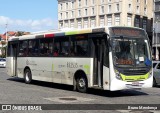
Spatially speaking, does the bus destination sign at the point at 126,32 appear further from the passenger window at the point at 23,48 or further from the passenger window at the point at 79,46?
the passenger window at the point at 23,48

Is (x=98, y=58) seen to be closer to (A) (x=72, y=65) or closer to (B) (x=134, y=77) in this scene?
(B) (x=134, y=77)

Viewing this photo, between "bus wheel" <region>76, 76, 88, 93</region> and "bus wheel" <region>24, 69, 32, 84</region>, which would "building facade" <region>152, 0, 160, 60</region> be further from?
"bus wheel" <region>76, 76, 88, 93</region>

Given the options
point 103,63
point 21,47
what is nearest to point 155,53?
point 21,47

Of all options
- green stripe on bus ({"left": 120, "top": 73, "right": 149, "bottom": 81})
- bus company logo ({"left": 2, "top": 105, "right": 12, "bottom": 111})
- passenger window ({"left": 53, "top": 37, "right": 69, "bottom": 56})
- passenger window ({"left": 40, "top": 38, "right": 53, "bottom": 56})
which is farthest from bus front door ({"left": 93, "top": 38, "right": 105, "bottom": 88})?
bus company logo ({"left": 2, "top": 105, "right": 12, "bottom": 111})

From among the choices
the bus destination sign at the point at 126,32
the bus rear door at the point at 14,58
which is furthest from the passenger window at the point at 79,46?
the bus rear door at the point at 14,58

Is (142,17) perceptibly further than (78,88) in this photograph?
Yes

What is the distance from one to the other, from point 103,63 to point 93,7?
9769 cm

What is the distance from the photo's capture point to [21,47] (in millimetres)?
20391

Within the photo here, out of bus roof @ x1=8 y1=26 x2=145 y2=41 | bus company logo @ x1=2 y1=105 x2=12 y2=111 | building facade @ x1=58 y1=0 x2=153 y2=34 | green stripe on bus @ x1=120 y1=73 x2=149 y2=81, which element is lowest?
bus company logo @ x1=2 y1=105 x2=12 y2=111

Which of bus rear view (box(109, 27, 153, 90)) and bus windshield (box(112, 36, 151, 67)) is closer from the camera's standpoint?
bus rear view (box(109, 27, 153, 90))

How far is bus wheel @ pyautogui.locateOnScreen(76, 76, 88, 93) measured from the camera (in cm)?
1497

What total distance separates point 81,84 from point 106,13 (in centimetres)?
9232

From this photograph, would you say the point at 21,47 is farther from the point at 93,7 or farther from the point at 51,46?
the point at 93,7

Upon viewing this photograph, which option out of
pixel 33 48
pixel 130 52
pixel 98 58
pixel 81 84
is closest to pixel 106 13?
pixel 33 48
